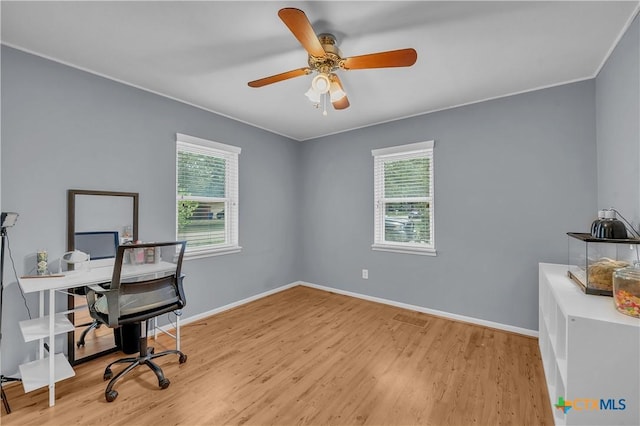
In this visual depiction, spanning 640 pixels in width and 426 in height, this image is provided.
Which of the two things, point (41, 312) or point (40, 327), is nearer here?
point (40, 327)

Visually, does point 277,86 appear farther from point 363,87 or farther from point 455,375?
point 455,375

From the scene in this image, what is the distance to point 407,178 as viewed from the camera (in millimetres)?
3598

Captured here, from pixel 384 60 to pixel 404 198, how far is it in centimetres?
215

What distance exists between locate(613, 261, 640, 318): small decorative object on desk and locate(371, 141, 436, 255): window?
1951mm

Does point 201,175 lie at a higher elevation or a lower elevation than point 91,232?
higher

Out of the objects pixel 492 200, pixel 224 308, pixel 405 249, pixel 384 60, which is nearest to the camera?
pixel 384 60

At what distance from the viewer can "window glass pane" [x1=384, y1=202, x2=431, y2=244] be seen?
3469 mm

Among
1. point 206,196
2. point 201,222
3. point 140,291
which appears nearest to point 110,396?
point 140,291

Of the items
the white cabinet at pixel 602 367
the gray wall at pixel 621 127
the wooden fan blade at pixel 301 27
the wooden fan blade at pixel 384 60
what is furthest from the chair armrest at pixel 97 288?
the gray wall at pixel 621 127

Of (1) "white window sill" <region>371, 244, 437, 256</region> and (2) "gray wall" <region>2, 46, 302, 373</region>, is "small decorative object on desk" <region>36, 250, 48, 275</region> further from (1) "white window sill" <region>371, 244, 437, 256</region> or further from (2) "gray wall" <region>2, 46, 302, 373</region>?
(1) "white window sill" <region>371, 244, 437, 256</region>

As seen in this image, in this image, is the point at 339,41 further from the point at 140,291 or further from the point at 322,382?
the point at 322,382

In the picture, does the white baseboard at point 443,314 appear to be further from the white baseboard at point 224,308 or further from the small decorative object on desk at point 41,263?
the small decorative object on desk at point 41,263

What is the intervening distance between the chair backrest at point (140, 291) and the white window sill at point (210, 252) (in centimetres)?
64

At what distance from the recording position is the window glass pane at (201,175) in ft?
10.3
